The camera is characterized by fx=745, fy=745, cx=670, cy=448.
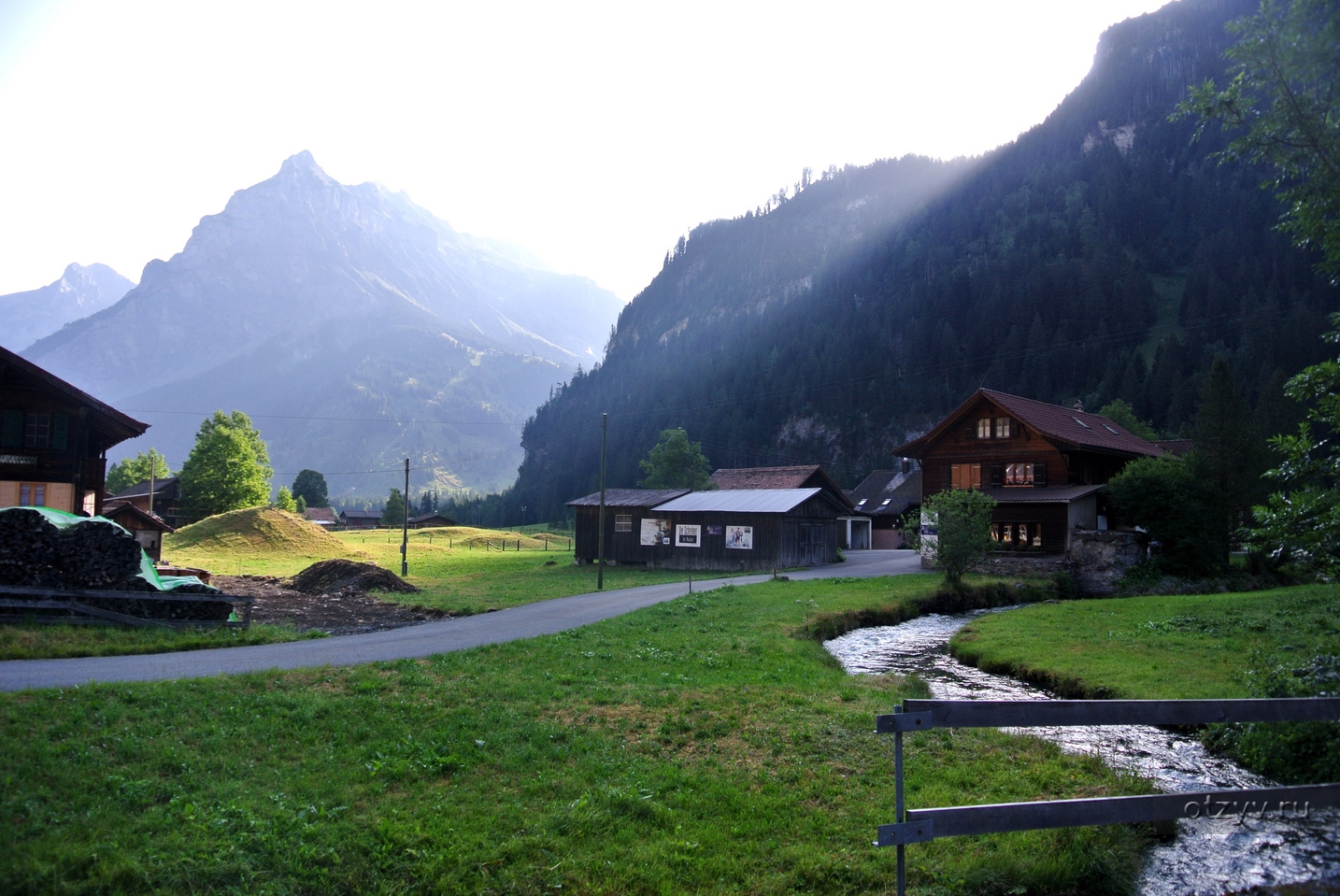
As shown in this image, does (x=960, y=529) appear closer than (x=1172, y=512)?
Yes

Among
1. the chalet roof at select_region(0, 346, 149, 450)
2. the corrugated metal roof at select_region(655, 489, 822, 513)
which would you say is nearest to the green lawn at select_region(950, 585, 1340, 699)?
the corrugated metal roof at select_region(655, 489, 822, 513)

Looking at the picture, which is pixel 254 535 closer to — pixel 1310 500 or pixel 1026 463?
pixel 1026 463

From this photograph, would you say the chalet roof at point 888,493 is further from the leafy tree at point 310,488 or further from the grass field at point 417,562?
the leafy tree at point 310,488

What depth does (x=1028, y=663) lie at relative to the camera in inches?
724

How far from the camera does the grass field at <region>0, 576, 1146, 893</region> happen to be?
21.3ft

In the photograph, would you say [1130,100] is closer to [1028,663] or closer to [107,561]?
[1028,663]

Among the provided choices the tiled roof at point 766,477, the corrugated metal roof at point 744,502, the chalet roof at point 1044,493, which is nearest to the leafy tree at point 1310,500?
the chalet roof at point 1044,493

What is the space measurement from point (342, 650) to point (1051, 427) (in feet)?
144

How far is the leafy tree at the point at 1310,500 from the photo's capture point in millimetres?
9758

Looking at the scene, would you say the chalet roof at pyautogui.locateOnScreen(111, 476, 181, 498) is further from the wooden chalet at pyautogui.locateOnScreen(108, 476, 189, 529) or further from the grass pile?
the grass pile

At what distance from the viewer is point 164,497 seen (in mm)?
94625

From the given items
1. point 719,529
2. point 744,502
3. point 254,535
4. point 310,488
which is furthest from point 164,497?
point 744,502

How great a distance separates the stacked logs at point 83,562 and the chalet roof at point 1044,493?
39.5 m

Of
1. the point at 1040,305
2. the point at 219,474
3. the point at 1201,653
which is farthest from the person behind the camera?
the point at 1040,305
